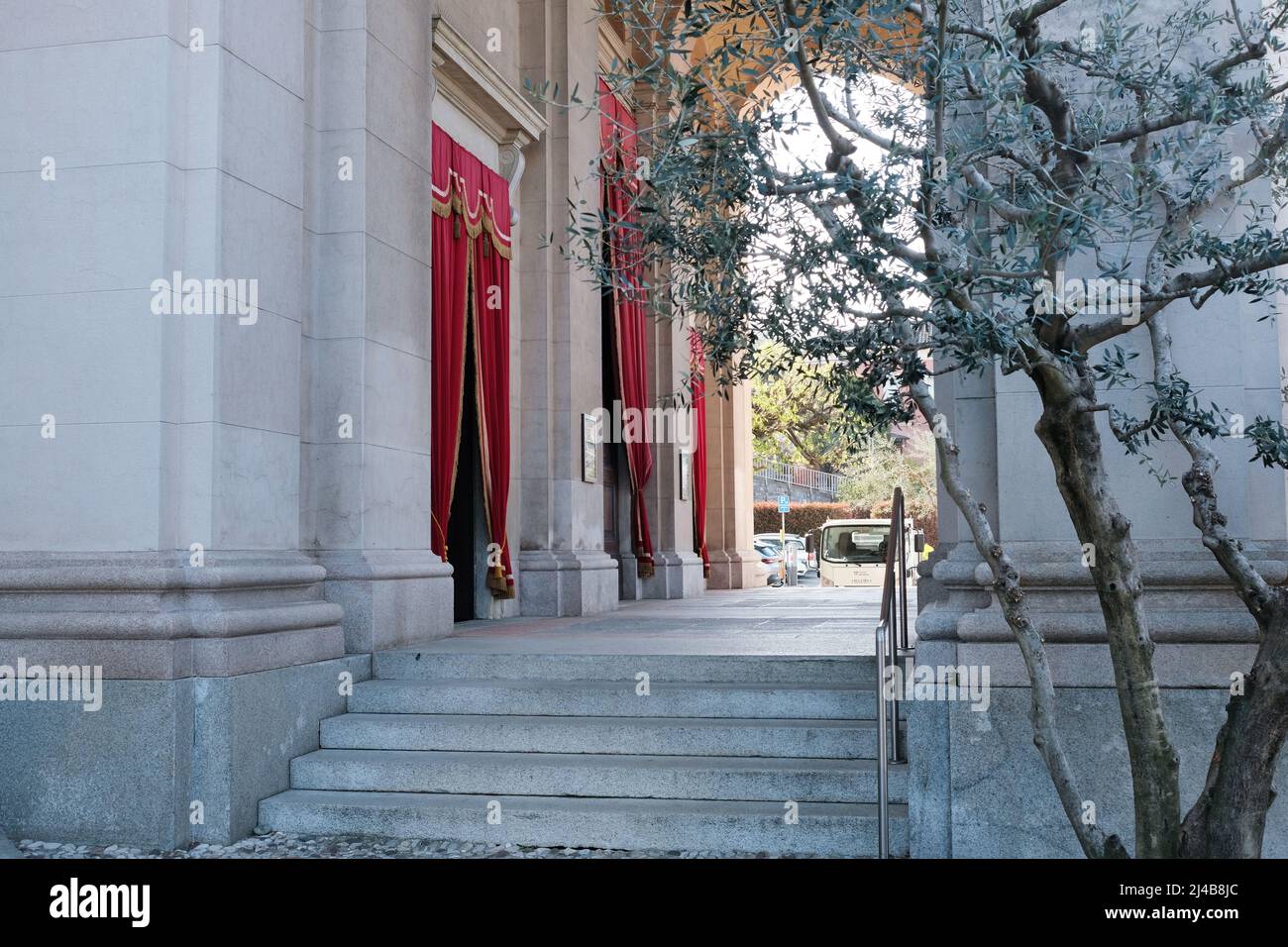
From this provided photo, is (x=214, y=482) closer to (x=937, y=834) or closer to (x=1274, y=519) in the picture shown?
(x=937, y=834)

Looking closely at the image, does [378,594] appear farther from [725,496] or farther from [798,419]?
[798,419]

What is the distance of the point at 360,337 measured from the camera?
23.2 ft

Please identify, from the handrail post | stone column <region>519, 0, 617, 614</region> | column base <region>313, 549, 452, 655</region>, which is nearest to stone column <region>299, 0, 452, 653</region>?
A: column base <region>313, 549, 452, 655</region>

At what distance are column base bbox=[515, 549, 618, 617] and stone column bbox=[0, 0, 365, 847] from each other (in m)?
4.95

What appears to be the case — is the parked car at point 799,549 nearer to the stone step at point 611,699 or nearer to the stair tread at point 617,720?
the stone step at point 611,699

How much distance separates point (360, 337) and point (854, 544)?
1682 centimetres

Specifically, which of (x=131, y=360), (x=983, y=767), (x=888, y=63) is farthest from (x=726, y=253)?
(x=131, y=360)

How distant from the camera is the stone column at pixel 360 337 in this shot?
7047 millimetres

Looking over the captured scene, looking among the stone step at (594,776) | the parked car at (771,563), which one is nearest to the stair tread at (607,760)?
the stone step at (594,776)

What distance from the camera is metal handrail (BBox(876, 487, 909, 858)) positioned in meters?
4.89

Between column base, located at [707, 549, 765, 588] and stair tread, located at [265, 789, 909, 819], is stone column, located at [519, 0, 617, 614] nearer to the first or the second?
stair tread, located at [265, 789, 909, 819]

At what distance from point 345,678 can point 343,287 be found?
2199 mm

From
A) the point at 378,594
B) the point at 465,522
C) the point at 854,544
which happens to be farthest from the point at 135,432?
the point at 854,544

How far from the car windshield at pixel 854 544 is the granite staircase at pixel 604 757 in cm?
1631
